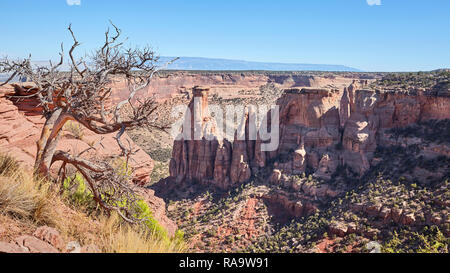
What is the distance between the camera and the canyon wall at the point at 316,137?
107 feet

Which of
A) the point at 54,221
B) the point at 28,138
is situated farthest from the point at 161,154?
the point at 54,221

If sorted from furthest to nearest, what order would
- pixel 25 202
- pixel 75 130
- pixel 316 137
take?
pixel 316 137 → pixel 75 130 → pixel 25 202

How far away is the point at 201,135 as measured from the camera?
138ft

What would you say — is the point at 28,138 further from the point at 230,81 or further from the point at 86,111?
the point at 230,81

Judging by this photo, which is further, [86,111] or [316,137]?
[316,137]

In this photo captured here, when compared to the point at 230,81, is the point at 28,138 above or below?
below

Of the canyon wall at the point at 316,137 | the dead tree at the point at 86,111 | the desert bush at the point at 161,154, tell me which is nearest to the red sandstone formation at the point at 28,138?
the dead tree at the point at 86,111

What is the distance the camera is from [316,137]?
3600cm

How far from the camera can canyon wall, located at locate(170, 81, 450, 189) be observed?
32.7 metres

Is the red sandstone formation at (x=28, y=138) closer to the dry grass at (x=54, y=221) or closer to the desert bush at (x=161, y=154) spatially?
the dry grass at (x=54, y=221)

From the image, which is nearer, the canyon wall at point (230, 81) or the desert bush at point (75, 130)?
the desert bush at point (75, 130)

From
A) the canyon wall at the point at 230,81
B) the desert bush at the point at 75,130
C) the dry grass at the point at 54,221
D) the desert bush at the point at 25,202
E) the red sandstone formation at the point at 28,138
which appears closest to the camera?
the dry grass at the point at 54,221

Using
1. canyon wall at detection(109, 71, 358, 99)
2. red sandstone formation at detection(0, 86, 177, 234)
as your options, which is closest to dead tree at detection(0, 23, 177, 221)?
red sandstone formation at detection(0, 86, 177, 234)
